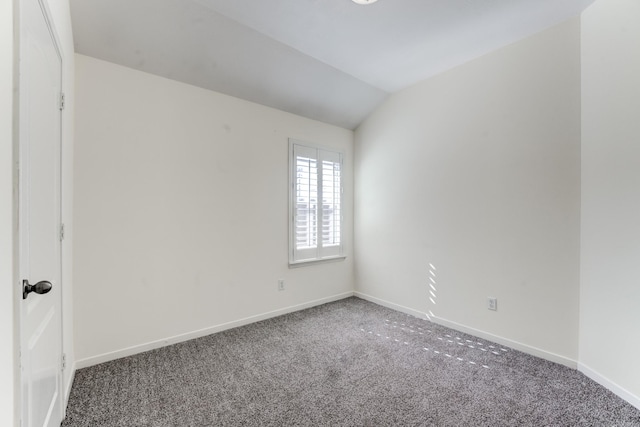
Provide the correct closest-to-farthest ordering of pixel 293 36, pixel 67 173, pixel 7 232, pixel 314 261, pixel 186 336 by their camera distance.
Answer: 1. pixel 7 232
2. pixel 67 173
3. pixel 293 36
4. pixel 186 336
5. pixel 314 261

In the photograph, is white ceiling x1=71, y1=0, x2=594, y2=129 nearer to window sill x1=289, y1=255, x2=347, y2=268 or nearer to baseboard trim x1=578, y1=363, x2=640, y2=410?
window sill x1=289, y1=255, x2=347, y2=268

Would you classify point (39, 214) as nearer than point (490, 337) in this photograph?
Yes

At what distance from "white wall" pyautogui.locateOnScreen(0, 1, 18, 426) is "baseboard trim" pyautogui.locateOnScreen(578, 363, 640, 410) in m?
3.22

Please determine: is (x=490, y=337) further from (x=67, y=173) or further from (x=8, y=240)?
(x=67, y=173)

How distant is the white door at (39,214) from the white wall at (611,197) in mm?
3248

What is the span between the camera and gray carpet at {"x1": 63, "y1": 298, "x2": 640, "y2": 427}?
183 centimetres

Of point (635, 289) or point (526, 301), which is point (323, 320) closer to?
point (526, 301)

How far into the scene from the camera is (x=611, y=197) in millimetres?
2115

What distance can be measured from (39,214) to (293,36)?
2340 mm

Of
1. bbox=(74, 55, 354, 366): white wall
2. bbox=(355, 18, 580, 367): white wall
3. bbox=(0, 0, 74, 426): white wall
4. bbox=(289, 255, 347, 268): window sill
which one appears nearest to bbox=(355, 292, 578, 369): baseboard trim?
bbox=(355, 18, 580, 367): white wall

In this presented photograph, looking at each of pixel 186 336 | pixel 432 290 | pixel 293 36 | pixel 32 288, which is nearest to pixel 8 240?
pixel 32 288

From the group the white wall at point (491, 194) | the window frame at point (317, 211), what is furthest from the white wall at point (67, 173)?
the white wall at point (491, 194)

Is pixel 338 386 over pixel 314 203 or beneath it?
beneath

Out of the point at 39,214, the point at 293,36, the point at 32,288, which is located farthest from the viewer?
the point at 293,36
